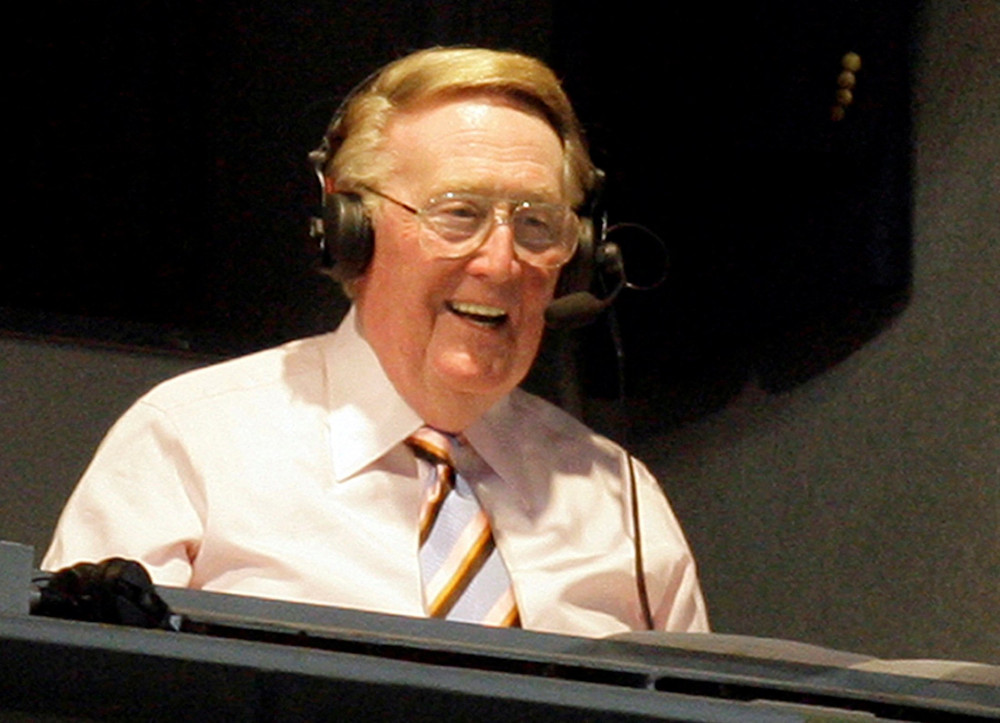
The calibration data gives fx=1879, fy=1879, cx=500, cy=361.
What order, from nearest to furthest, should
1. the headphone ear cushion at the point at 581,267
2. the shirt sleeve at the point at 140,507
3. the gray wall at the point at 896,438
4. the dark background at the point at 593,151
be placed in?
the shirt sleeve at the point at 140,507 < the headphone ear cushion at the point at 581,267 < the gray wall at the point at 896,438 < the dark background at the point at 593,151

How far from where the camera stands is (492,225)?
168 centimetres

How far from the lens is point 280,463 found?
159 cm

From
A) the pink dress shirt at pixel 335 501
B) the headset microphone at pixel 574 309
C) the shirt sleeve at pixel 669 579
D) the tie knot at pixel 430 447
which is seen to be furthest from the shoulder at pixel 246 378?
the shirt sleeve at pixel 669 579

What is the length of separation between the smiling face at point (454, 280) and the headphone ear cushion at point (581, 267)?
0.02m

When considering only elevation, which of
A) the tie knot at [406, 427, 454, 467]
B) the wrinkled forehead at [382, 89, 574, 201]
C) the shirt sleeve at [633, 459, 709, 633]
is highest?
the wrinkled forehead at [382, 89, 574, 201]

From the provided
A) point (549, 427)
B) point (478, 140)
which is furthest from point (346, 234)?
point (549, 427)

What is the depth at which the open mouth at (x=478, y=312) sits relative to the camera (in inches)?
65.8

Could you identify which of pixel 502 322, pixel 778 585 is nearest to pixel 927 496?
pixel 778 585

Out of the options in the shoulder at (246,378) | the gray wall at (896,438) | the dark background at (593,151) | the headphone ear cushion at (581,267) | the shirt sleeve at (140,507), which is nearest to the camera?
the shirt sleeve at (140,507)

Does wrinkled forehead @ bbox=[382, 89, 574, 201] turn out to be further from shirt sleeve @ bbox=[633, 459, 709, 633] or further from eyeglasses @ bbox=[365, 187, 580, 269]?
shirt sleeve @ bbox=[633, 459, 709, 633]

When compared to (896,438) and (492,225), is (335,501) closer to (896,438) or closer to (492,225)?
(492,225)

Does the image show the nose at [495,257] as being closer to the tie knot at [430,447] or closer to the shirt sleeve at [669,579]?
the tie knot at [430,447]

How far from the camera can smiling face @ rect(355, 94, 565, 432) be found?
1.67m

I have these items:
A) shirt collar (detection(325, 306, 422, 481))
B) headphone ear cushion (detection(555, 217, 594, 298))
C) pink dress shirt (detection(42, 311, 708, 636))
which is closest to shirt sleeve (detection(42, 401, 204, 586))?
pink dress shirt (detection(42, 311, 708, 636))
